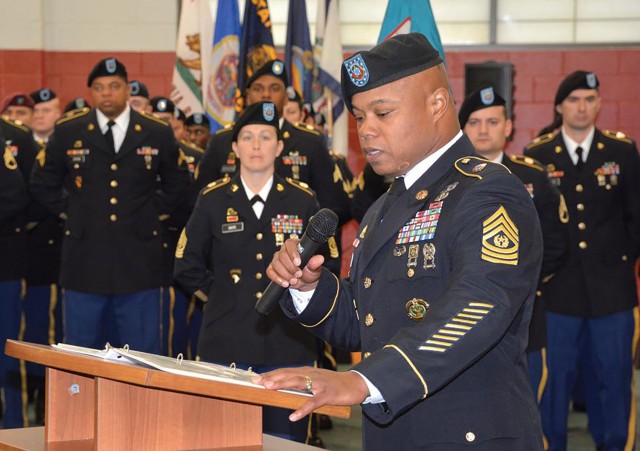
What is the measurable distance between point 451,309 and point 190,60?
22.3ft

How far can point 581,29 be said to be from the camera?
904 centimetres

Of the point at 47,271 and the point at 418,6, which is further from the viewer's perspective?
the point at 47,271

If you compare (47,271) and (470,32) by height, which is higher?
(470,32)

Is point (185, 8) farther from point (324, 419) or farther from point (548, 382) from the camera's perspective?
point (548, 382)

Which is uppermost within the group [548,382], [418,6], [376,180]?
[418,6]

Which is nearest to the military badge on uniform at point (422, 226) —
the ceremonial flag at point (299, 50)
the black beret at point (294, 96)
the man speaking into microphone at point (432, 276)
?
the man speaking into microphone at point (432, 276)

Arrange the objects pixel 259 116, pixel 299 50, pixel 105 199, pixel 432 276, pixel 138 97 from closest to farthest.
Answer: pixel 432 276
pixel 259 116
pixel 105 199
pixel 138 97
pixel 299 50

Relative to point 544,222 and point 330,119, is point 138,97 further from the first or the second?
point 544,222

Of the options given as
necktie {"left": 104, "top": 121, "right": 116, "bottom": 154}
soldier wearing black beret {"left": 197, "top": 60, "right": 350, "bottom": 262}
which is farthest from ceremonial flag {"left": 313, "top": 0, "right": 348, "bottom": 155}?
necktie {"left": 104, "top": 121, "right": 116, "bottom": 154}

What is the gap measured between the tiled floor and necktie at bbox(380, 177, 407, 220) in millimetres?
3420

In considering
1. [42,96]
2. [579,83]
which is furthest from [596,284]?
[42,96]

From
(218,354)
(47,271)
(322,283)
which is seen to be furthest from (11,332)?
(322,283)

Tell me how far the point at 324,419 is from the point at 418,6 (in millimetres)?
2350

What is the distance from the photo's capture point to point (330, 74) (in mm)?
8172
